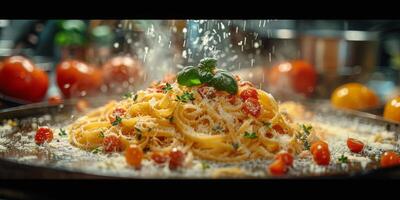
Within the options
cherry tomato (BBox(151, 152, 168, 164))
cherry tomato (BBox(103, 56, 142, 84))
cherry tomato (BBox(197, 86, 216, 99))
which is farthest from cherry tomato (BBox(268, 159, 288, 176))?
cherry tomato (BBox(103, 56, 142, 84))

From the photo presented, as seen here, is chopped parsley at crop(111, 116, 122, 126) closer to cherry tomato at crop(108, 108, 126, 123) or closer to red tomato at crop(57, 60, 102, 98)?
cherry tomato at crop(108, 108, 126, 123)

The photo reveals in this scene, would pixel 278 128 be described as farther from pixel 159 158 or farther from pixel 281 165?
pixel 159 158

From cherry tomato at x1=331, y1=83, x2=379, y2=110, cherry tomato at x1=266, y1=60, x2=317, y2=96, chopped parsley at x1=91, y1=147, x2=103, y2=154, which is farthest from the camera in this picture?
cherry tomato at x1=266, y1=60, x2=317, y2=96

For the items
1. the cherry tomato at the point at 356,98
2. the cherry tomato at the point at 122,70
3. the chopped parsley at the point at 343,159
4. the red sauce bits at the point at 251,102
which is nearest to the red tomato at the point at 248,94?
the red sauce bits at the point at 251,102

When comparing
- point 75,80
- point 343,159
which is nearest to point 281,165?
point 343,159

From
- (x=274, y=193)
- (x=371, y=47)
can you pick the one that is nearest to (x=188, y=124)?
(x=274, y=193)

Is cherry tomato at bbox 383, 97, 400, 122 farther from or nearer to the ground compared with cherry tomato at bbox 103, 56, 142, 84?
nearer to the ground

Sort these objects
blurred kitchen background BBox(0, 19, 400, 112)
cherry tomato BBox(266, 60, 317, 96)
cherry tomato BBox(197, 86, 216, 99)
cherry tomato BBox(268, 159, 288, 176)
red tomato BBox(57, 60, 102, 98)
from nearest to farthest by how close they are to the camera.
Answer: cherry tomato BBox(268, 159, 288, 176) → cherry tomato BBox(197, 86, 216, 99) → blurred kitchen background BBox(0, 19, 400, 112) → red tomato BBox(57, 60, 102, 98) → cherry tomato BBox(266, 60, 317, 96)

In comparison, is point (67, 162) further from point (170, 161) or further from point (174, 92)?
point (174, 92)
